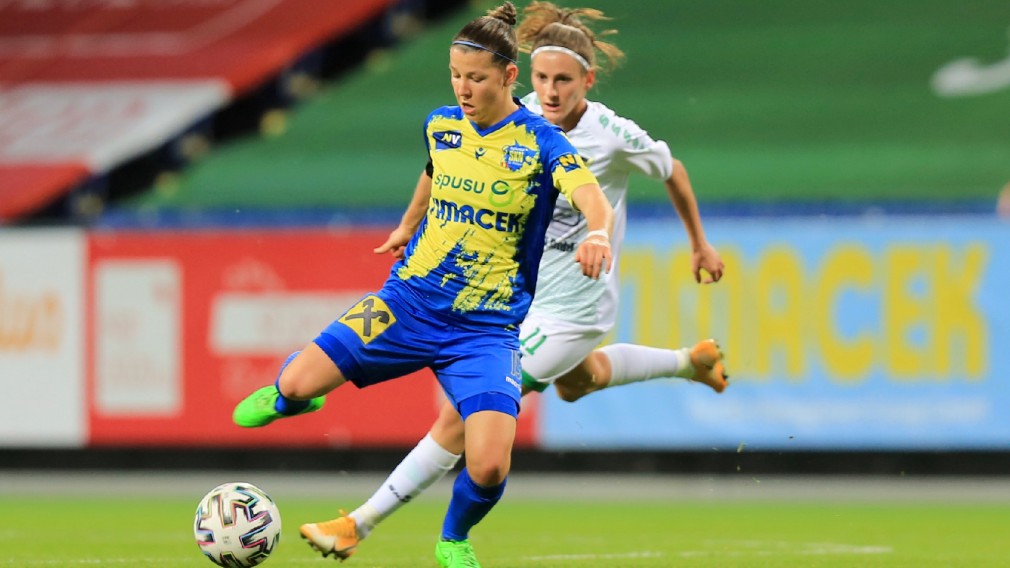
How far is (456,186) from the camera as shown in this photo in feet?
19.2

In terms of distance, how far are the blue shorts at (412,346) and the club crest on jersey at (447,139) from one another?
563 millimetres

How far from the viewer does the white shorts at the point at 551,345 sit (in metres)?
6.94

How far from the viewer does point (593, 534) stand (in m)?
8.59

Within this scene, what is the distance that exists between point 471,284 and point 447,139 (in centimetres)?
52

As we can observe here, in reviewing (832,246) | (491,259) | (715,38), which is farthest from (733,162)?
(491,259)

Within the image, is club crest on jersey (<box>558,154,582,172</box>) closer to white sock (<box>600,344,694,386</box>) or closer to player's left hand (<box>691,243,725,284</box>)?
player's left hand (<box>691,243,725,284</box>)

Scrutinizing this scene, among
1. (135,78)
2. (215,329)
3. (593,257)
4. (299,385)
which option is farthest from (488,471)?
(135,78)

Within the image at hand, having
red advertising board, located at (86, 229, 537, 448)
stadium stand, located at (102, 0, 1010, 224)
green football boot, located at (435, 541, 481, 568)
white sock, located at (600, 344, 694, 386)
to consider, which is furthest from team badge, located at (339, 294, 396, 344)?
stadium stand, located at (102, 0, 1010, 224)

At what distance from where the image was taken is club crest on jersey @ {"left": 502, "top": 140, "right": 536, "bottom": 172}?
579 cm

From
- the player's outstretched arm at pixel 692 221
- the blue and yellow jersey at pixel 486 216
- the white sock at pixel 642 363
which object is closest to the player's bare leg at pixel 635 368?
the white sock at pixel 642 363

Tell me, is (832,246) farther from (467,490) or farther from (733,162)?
(467,490)

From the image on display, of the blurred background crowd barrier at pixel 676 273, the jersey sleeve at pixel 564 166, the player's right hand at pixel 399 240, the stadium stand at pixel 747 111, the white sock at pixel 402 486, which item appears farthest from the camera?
the stadium stand at pixel 747 111

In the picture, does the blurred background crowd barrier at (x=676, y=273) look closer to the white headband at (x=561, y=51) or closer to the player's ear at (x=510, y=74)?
the white headband at (x=561, y=51)

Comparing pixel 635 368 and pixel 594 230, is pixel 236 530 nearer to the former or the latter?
pixel 594 230
